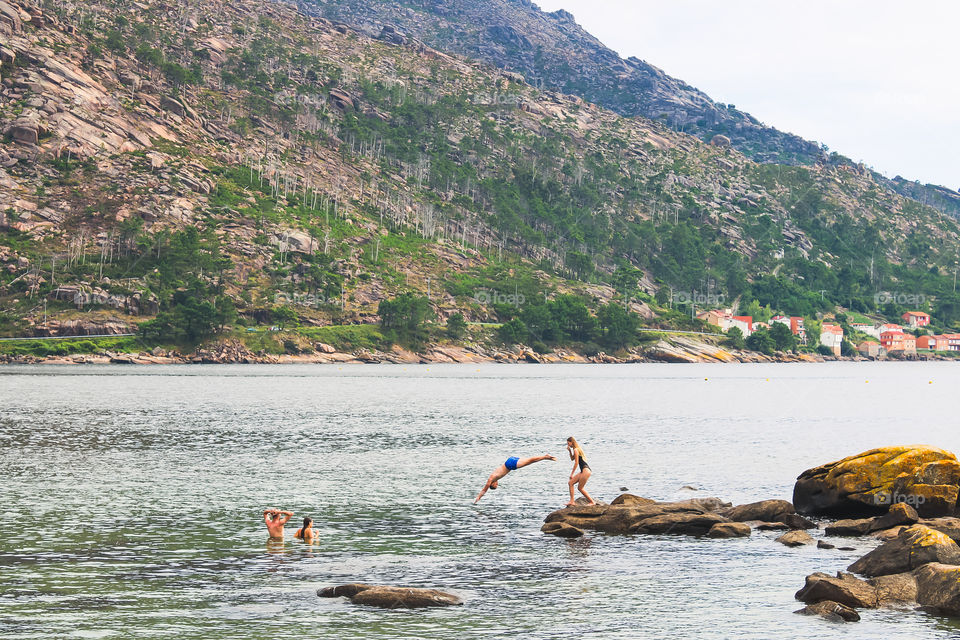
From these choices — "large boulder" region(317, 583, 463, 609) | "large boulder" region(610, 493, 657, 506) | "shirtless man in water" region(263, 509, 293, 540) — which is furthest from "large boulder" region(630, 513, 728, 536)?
"shirtless man in water" region(263, 509, 293, 540)

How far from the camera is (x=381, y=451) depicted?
71.2 meters

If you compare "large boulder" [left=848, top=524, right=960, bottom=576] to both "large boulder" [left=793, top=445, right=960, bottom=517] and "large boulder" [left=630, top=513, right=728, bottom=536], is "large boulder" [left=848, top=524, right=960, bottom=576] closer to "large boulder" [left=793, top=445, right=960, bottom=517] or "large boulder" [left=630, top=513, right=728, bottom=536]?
"large boulder" [left=630, top=513, right=728, bottom=536]

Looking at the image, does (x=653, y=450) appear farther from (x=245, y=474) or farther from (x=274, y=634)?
(x=274, y=634)

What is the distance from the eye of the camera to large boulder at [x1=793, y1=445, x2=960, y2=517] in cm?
4041

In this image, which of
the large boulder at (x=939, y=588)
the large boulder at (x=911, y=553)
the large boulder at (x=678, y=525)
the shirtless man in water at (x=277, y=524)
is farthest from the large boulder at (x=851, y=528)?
the shirtless man in water at (x=277, y=524)

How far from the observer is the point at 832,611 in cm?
2592

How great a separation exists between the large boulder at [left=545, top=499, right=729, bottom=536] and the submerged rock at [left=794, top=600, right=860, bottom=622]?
13.3m

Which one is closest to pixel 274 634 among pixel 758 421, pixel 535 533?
pixel 535 533

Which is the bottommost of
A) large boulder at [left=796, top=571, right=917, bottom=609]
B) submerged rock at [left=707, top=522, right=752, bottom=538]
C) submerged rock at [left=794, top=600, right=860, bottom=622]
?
submerged rock at [left=707, top=522, right=752, bottom=538]

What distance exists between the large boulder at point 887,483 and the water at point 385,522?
19.8ft

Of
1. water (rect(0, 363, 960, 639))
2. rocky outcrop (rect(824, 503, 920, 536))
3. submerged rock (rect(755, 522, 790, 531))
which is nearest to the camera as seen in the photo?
water (rect(0, 363, 960, 639))

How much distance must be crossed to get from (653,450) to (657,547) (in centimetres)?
3790

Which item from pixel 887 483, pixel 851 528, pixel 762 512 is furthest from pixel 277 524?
pixel 887 483

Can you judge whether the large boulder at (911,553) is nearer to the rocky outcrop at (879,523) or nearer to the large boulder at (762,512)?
the rocky outcrop at (879,523)
